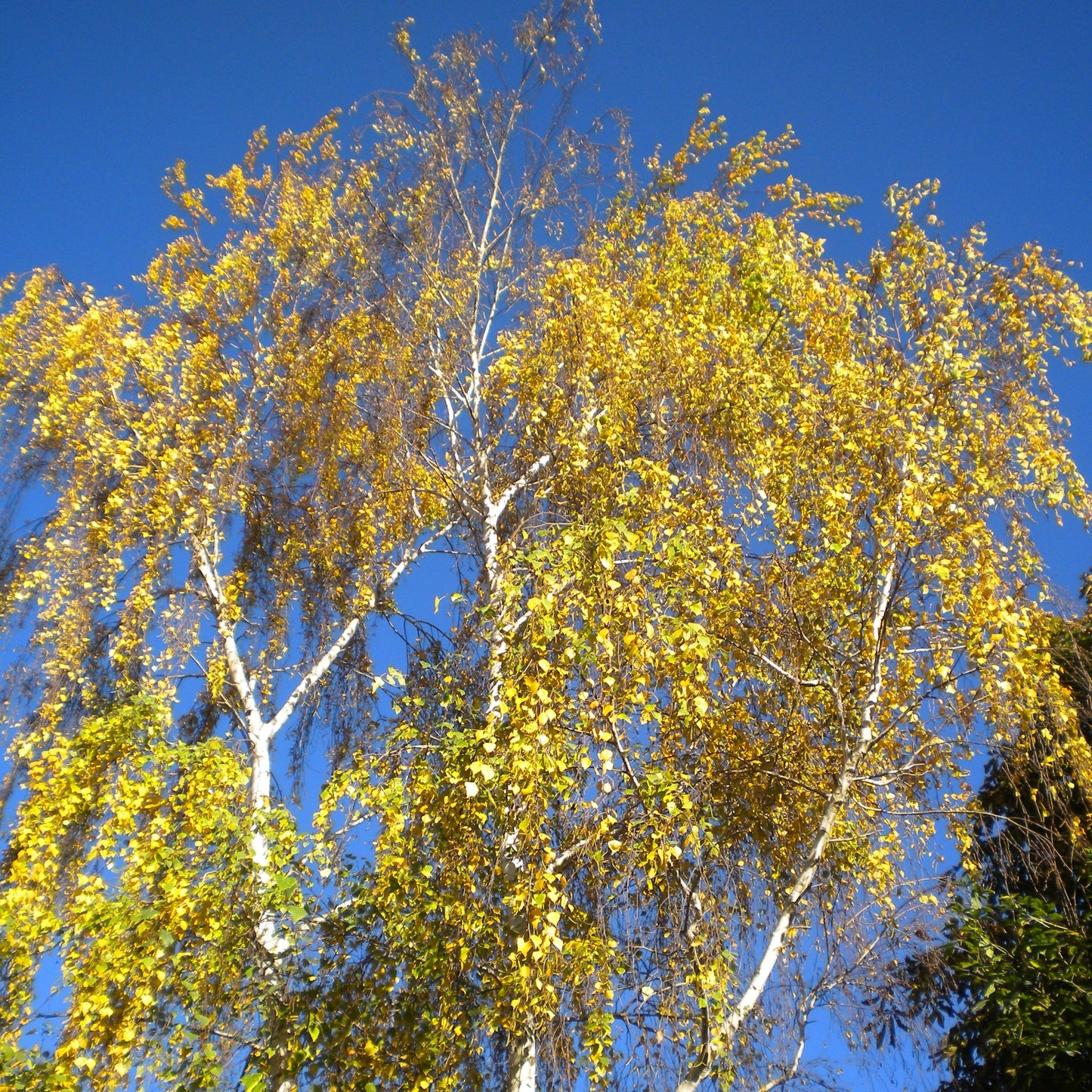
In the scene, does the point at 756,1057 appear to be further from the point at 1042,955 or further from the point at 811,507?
the point at 811,507

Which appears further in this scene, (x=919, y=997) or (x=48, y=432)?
(x=48, y=432)

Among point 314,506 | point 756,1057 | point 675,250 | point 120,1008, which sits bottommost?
point 756,1057

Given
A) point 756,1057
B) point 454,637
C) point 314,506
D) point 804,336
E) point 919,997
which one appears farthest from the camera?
point 314,506

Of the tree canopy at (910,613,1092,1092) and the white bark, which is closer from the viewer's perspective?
the white bark

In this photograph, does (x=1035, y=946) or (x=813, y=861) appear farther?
(x=1035, y=946)

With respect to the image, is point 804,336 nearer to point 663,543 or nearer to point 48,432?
point 663,543

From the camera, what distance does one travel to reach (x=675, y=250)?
8383 millimetres

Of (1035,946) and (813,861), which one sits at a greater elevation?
(813,861)

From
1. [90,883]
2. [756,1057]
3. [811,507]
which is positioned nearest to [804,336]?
[811,507]

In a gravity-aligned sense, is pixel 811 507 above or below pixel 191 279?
below

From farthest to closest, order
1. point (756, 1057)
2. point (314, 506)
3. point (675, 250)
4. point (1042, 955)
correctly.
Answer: point (675, 250) < point (314, 506) < point (1042, 955) < point (756, 1057)

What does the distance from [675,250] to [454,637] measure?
16.3 ft

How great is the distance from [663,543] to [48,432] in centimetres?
657

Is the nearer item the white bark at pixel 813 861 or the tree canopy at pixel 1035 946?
the white bark at pixel 813 861
